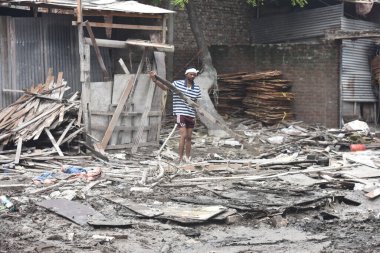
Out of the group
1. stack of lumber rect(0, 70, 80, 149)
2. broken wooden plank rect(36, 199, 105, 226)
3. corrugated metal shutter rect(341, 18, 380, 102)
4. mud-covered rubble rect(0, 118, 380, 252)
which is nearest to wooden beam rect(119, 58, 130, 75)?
stack of lumber rect(0, 70, 80, 149)

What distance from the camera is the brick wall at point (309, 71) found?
602 inches

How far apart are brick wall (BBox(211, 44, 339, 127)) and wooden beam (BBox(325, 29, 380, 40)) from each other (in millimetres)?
585

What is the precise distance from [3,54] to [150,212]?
20.4 ft

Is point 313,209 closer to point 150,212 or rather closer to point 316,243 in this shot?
point 316,243

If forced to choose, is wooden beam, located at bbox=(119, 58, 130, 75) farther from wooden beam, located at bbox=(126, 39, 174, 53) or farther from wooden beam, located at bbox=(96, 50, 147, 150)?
wooden beam, located at bbox=(126, 39, 174, 53)

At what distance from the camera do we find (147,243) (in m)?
5.76

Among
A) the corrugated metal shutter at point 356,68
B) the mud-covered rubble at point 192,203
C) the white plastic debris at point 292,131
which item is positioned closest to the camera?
the mud-covered rubble at point 192,203

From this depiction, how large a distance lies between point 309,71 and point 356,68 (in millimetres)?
1360

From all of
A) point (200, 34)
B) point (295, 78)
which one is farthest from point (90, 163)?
point (295, 78)

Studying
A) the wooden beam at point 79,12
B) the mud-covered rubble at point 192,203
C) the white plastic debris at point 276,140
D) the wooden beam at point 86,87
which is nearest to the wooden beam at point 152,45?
the wooden beam at point 86,87

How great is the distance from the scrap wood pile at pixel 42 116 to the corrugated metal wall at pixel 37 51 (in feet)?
1.42

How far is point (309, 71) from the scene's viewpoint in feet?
51.5

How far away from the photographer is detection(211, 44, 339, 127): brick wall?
1529 cm

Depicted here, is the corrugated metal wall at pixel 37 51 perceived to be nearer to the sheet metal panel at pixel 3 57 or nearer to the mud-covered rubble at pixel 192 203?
the sheet metal panel at pixel 3 57
